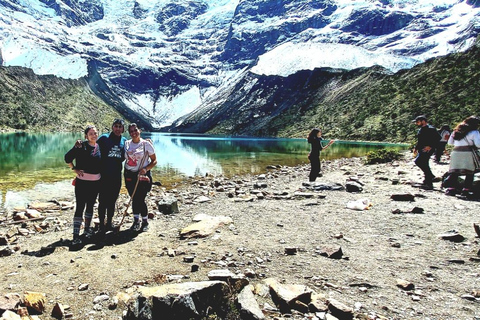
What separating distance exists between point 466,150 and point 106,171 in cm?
1238

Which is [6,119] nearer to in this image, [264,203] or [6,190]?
[6,190]

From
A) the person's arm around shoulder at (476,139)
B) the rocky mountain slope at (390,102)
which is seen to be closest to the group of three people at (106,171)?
the person's arm around shoulder at (476,139)

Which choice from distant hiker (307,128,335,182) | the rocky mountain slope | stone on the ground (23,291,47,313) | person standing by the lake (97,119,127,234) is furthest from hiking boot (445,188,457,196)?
the rocky mountain slope

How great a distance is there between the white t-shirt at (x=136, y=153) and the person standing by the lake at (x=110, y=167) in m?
0.18

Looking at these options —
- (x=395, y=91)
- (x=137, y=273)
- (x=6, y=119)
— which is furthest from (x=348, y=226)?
(x=6, y=119)

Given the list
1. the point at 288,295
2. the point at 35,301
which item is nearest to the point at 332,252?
the point at 288,295

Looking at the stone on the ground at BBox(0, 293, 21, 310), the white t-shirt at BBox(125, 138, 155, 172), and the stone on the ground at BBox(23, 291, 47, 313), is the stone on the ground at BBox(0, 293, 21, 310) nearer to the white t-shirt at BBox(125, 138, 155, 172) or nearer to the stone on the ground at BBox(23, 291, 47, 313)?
the stone on the ground at BBox(23, 291, 47, 313)

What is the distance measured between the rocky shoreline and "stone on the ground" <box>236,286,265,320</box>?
0.8 inches

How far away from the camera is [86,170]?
8688 mm

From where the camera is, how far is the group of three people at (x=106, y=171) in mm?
8695

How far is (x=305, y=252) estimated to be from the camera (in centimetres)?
725

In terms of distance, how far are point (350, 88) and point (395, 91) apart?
40.3m

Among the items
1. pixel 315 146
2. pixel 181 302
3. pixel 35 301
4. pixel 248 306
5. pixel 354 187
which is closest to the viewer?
pixel 181 302

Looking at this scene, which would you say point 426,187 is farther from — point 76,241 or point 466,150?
point 76,241
